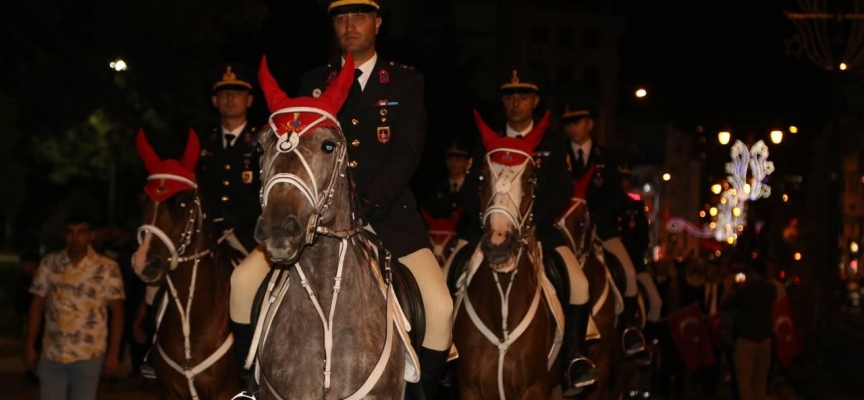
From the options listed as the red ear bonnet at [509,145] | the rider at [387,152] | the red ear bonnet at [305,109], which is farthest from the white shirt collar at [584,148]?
the red ear bonnet at [305,109]

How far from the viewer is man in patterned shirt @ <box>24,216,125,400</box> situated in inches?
543

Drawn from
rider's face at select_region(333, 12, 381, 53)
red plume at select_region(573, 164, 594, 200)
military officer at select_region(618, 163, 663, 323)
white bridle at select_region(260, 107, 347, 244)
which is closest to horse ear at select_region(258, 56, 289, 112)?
white bridle at select_region(260, 107, 347, 244)

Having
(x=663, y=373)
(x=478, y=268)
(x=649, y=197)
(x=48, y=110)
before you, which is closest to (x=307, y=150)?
(x=478, y=268)

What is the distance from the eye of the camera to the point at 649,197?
142 m

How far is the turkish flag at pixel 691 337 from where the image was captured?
A: 79.0ft

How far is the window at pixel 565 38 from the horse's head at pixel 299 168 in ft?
343

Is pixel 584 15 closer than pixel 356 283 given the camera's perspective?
No

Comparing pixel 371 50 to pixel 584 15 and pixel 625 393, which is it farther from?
pixel 584 15

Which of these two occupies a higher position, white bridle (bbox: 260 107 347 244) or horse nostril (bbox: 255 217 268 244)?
white bridle (bbox: 260 107 347 244)

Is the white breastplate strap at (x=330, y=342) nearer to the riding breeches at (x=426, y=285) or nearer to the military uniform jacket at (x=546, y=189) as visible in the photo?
the riding breeches at (x=426, y=285)

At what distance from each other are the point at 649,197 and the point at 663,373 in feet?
390

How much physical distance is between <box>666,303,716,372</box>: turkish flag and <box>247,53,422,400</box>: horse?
1662cm

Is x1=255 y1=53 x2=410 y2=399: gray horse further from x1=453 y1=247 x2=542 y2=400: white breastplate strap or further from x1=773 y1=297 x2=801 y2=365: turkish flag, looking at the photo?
x1=773 y1=297 x2=801 y2=365: turkish flag

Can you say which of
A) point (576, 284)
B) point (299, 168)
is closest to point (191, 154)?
point (576, 284)
